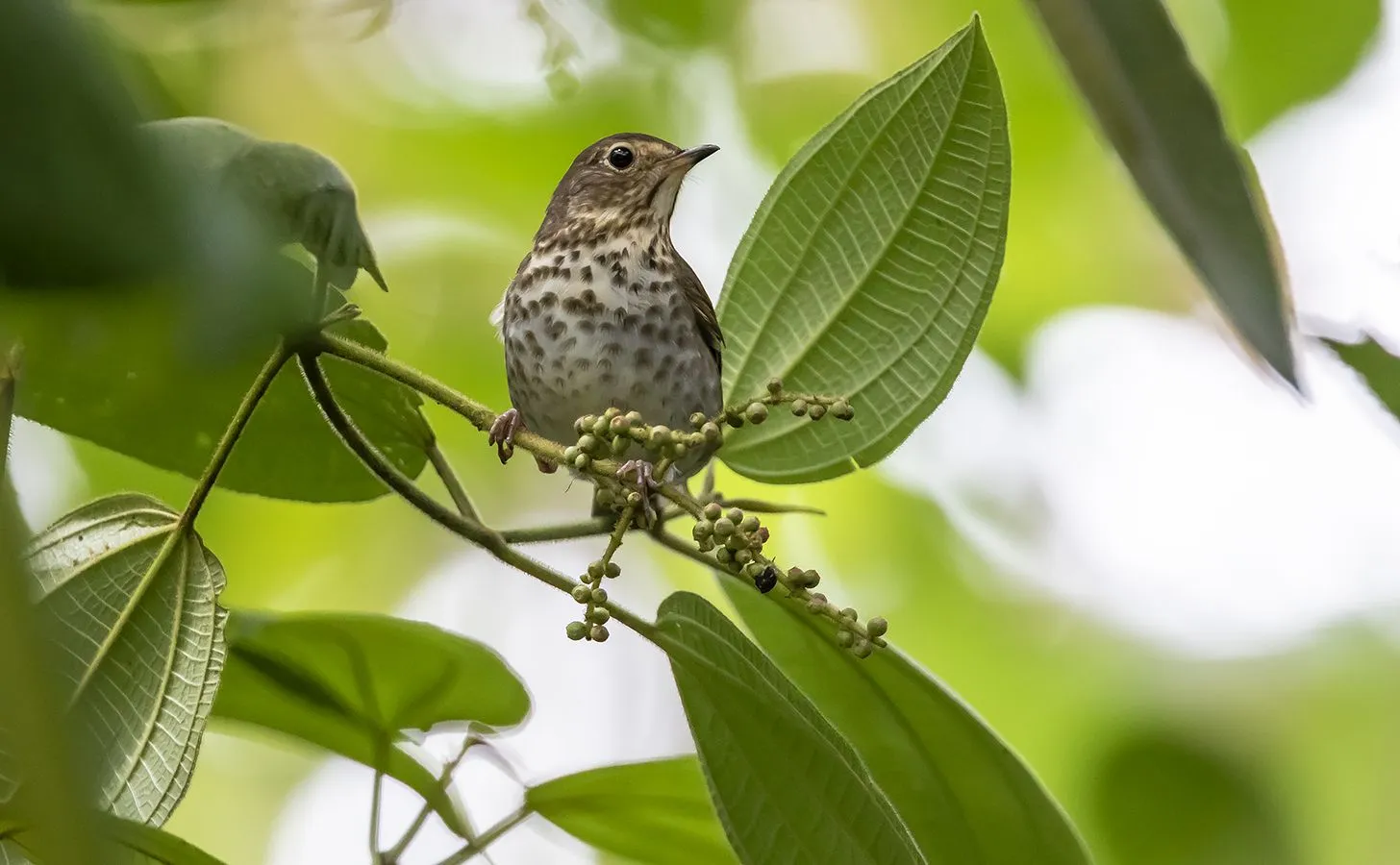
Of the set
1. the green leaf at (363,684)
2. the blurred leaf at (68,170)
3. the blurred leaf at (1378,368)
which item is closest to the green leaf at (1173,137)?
the blurred leaf at (1378,368)

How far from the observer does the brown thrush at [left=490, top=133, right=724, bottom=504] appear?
7.05 feet

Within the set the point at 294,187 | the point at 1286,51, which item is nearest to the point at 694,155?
the point at 1286,51

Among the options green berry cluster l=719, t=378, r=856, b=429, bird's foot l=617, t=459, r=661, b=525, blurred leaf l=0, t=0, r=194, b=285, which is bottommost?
blurred leaf l=0, t=0, r=194, b=285

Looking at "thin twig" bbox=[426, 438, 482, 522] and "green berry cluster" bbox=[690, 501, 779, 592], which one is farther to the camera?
"thin twig" bbox=[426, 438, 482, 522]

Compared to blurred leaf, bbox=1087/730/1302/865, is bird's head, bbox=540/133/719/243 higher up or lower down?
higher up

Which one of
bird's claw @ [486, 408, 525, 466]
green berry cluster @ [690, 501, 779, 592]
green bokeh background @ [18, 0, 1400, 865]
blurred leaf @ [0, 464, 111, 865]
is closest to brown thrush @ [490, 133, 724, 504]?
bird's claw @ [486, 408, 525, 466]

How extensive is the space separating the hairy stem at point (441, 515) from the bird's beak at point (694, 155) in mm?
1259

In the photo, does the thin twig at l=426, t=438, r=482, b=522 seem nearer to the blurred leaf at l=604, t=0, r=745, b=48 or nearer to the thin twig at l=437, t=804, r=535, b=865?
the thin twig at l=437, t=804, r=535, b=865

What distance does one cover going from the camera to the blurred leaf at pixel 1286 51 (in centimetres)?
226

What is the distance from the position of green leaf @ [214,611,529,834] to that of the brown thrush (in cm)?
50

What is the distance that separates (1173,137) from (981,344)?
2446mm

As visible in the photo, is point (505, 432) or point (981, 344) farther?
point (981, 344)

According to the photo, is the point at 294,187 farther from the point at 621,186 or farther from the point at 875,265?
the point at 621,186

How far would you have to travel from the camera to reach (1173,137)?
2.29 feet
